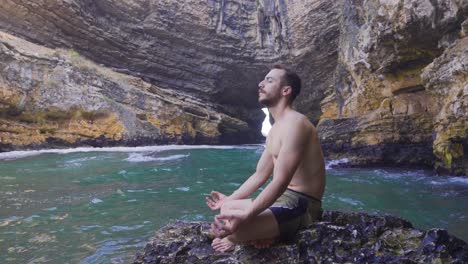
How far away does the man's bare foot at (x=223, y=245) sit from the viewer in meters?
2.37

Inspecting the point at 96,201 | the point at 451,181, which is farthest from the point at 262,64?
the point at 96,201

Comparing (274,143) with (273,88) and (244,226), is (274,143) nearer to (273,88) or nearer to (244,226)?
(273,88)

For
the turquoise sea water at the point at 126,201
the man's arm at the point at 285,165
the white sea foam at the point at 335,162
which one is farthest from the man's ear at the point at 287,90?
the white sea foam at the point at 335,162

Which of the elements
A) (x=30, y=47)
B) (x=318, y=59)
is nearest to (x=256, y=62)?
(x=318, y=59)

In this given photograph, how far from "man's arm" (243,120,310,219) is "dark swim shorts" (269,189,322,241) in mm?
157

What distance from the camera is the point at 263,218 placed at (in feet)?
7.14

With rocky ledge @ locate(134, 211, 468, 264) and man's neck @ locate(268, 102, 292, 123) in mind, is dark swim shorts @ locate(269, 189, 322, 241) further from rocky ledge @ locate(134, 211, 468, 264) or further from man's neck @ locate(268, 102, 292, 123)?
man's neck @ locate(268, 102, 292, 123)

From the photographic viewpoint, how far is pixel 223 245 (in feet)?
7.86

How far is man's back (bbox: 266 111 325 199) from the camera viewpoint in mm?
2328

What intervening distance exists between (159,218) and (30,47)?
15.2 meters

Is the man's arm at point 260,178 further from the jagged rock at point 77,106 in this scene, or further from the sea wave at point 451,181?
the jagged rock at point 77,106

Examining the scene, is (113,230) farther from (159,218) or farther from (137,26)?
(137,26)

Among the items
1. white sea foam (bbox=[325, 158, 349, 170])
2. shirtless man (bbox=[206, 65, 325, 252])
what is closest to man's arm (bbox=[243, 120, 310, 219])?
shirtless man (bbox=[206, 65, 325, 252])

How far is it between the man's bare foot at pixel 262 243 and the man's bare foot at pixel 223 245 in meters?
0.16
